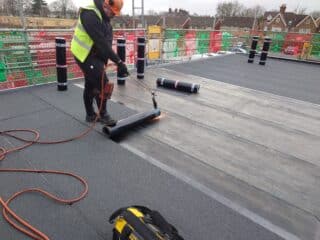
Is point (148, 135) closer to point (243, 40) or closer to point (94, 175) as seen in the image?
point (94, 175)

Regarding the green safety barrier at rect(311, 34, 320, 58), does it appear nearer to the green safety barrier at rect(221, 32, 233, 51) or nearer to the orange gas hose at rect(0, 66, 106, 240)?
the green safety barrier at rect(221, 32, 233, 51)

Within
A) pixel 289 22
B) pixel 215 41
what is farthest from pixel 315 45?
pixel 289 22

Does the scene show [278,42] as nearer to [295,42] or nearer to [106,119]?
[295,42]

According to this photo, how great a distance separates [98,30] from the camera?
10.5 feet

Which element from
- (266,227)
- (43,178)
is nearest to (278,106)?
(266,227)

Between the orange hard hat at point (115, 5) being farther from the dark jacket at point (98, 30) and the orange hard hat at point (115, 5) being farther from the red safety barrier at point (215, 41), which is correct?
the red safety barrier at point (215, 41)

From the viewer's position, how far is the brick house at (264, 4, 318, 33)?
175 ft

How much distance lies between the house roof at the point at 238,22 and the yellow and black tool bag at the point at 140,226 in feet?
213

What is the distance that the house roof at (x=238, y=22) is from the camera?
59438mm

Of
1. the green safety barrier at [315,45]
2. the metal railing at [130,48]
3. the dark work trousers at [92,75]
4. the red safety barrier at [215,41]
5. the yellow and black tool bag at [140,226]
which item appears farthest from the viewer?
the red safety barrier at [215,41]

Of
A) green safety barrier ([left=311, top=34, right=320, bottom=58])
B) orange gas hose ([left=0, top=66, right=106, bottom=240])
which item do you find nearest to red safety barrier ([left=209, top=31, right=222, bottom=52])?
green safety barrier ([left=311, top=34, right=320, bottom=58])

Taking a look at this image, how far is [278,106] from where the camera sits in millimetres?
5207

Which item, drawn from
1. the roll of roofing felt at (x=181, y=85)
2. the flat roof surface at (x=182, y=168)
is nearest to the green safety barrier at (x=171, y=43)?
the roll of roofing felt at (x=181, y=85)

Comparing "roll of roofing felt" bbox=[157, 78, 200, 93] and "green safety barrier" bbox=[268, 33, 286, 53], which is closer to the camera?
"roll of roofing felt" bbox=[157, 78, 200, 93]
